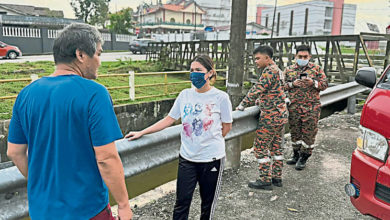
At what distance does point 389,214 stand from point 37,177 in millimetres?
2518

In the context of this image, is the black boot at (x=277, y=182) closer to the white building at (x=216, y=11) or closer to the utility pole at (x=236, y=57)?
the utility pole at (x=236, y=57)

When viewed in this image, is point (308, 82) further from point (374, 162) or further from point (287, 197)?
point (374, 162)

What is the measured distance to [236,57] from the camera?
4387 mm

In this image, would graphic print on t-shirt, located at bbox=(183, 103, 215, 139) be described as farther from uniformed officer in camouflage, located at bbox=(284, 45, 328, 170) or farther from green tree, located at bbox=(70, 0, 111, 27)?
green tree, located at bbox=(70, 0, 111, 27)

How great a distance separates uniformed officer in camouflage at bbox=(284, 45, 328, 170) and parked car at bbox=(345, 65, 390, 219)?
4.84 ft

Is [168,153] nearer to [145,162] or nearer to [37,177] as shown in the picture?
[145,162]

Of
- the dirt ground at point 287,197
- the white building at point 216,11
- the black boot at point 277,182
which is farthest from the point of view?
the white building at point 216,11

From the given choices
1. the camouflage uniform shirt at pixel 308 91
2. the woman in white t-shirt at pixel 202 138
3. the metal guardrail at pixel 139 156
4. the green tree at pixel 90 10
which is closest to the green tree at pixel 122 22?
the green tree at pixel 90 10

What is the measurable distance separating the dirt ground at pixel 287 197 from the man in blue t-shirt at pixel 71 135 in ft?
5.24

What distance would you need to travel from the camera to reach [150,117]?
1198 cm

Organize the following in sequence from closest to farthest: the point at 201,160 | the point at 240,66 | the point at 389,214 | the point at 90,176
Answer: the point at 90,176 → the point at 389,214 → the point at 201,160 → the point at 240,66

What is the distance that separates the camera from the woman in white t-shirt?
275 centimetres

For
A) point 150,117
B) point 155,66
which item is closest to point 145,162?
point 150,117

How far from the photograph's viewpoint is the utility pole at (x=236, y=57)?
167 inches
